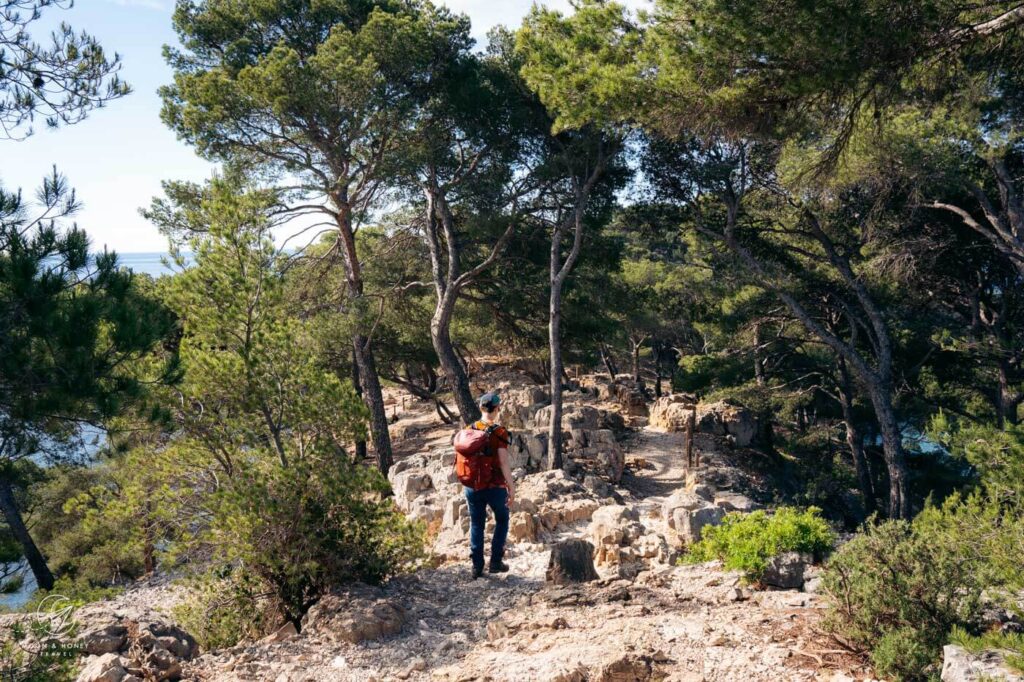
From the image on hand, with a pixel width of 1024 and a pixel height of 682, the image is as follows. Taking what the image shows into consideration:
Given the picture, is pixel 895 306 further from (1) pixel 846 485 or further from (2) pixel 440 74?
(2) pixel 440 74

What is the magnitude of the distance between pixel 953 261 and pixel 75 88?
14471 mm

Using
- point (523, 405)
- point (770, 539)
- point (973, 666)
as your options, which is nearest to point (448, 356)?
point (523, 405)

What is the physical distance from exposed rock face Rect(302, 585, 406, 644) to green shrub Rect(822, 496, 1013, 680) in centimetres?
336

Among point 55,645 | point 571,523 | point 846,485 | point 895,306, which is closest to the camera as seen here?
point 55,645

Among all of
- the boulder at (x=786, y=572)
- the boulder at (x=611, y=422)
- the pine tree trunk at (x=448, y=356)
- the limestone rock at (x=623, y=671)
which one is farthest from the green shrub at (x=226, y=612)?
the boulder at (x=611, y=422)

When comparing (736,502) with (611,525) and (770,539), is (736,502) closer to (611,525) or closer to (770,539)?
(611,525)

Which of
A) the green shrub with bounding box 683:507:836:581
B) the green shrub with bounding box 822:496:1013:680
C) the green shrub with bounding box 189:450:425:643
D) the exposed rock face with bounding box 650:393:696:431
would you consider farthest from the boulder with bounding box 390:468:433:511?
the exposed rock face with bounding box 650:393:696:431

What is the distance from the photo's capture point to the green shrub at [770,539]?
5.93 meters

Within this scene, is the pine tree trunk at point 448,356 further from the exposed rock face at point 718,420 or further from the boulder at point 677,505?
the exposed rock face at point 718,420

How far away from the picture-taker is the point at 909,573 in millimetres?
4332

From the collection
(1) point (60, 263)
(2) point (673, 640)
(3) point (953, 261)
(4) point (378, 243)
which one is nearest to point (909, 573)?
(2) point (673, 640)

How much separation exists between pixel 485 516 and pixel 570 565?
3.02 feet

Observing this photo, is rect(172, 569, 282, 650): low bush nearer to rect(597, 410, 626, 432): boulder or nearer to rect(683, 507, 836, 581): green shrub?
rect(683, 507, 836, 581): green shrub

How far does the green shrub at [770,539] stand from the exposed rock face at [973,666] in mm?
2322
